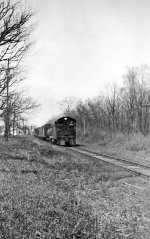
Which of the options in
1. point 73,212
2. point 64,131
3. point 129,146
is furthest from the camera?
point 64,131

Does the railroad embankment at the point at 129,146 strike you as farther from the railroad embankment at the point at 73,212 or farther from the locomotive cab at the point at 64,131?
the railroad embankment at the point at 73,212

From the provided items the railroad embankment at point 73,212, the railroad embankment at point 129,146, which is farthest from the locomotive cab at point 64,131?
the railroad embankment at point 73,212

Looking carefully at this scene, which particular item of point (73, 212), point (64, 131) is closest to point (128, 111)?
point (64, 131)

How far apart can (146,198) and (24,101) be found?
18041 mm

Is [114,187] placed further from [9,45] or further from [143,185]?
[9,45]

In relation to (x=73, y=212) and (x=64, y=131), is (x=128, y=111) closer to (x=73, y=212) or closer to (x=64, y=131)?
(x=64, y=131)

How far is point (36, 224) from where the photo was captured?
439 centimetres

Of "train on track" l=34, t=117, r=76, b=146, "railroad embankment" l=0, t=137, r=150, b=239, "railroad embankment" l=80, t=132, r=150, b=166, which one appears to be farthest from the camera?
"train on track" l=34, t=117, r=76, b=146

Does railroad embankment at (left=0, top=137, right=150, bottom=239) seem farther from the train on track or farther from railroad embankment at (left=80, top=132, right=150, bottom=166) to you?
the train on track

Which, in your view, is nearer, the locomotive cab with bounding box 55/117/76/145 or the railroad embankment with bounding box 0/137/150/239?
the railroad embankment with bounding box 0/137/150/239

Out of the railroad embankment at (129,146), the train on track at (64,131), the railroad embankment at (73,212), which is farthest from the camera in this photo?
the train on track at (64,131)

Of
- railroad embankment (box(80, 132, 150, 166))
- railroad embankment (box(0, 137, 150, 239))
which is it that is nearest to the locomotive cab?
railroad embankment (box(80, 132, 150, 166))

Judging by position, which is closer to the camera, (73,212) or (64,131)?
(73,212)

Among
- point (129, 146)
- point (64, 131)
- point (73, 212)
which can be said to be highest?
point (64, 131)
